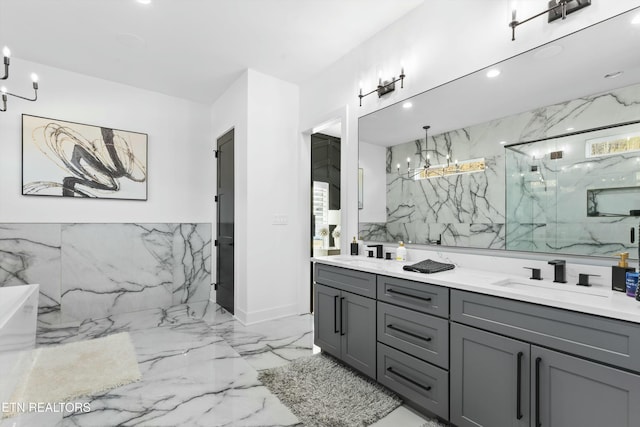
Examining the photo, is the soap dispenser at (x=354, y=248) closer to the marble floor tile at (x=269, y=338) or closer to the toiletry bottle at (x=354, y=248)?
the toiletry bottle at (x=354, y=248)

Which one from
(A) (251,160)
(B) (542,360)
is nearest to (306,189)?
(A) (251,160)

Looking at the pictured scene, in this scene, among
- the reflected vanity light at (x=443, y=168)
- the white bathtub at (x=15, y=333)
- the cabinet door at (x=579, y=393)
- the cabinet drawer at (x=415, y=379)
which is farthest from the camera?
the reflected vanity light at (x=443, y=168)

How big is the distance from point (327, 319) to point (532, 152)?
1881mm

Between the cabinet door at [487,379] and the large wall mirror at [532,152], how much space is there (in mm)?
704

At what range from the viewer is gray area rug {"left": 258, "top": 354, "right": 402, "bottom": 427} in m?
1.81

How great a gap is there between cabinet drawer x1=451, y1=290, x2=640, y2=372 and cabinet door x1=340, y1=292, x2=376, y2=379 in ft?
2.19

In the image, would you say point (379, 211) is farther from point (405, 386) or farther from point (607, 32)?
point (607, 32)

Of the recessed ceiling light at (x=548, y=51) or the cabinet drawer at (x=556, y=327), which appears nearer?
the cabinet drawer at (x=556, y=327)

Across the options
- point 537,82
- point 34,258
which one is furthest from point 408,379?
point 34,258

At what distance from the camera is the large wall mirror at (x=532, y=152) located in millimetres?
1525

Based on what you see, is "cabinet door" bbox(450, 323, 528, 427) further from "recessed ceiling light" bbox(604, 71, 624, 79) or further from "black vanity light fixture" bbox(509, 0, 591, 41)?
"black vanity light fixture" bbox(509, 0, 591, 41)

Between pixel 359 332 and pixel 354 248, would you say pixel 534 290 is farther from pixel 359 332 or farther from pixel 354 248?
pixel 354 248

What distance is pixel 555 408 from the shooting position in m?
1.28

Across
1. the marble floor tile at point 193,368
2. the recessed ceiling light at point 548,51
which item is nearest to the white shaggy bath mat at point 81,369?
the marble floor tile at point 193,368
